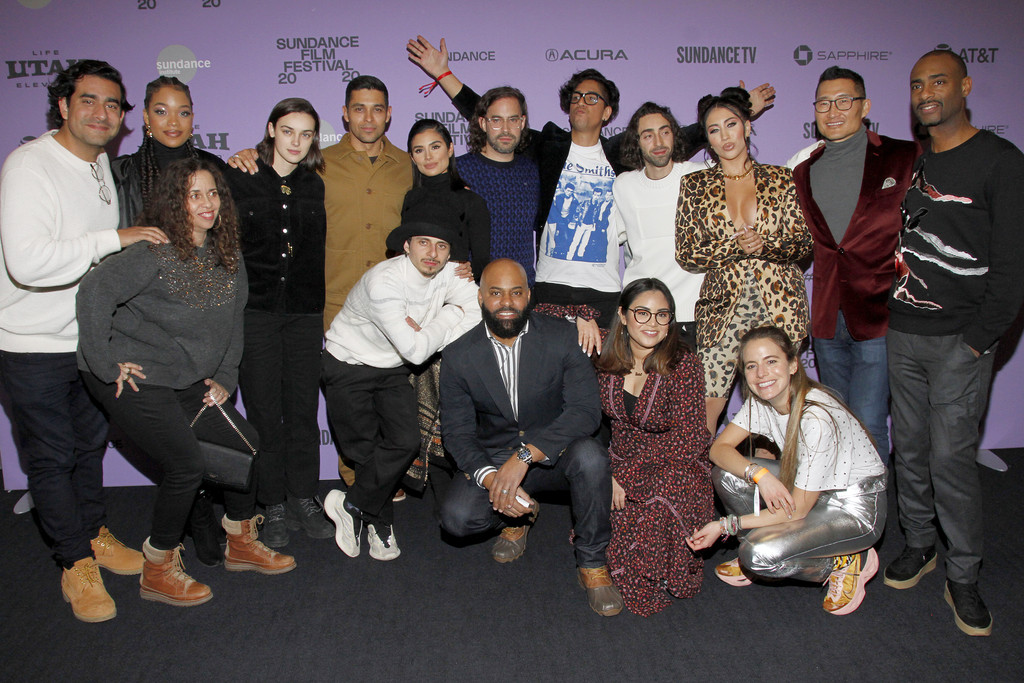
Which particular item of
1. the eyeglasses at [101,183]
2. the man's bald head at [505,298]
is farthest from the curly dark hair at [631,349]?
the eyeglasses at [101,183]

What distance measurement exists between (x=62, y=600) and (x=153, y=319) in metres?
1.27

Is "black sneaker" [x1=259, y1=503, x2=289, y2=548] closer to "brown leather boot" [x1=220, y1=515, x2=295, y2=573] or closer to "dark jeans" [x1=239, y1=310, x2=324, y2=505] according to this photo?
"dark jeans" [x1=239, y1=310, x2=324, y2=505]

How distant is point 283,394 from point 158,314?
0.80 metres

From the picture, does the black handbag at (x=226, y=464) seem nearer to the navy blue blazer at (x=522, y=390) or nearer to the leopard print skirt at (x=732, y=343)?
the navy blue blazer at (x=522, y=390)

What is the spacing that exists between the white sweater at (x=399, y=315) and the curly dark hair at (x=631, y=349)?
618 mm

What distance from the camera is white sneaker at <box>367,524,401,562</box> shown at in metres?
3.13

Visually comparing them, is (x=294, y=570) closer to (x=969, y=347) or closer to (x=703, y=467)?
(x=703, y=467)

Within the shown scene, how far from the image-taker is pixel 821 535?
2.61 m

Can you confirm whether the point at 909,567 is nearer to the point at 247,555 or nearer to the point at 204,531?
the point at 247,555

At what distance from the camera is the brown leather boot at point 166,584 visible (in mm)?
2771

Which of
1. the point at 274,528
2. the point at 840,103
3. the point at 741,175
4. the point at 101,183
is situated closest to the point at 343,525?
the point at 274,528

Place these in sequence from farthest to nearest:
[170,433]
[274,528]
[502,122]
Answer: [502,122], [274,528], [170,433]

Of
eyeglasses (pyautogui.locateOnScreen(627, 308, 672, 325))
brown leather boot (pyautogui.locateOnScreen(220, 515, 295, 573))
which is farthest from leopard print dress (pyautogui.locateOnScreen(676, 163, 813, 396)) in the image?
brown leather boot (pyautogui.locateOnScreen(220, 515, 295, 573))

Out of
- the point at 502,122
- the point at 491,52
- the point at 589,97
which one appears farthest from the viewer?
the point at 491,52
